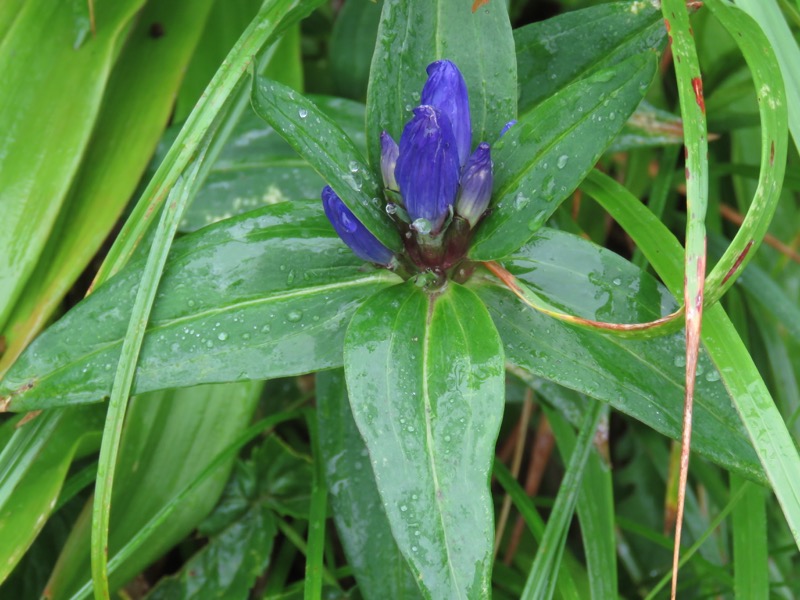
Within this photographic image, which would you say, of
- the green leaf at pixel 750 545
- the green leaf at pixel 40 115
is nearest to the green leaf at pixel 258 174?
the green leaf at pixel 40 115

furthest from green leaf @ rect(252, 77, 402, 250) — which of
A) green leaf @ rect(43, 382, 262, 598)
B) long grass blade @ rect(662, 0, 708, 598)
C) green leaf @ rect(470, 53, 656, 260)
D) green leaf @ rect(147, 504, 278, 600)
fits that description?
green leaf @ rect(147, 504, 278, 600)

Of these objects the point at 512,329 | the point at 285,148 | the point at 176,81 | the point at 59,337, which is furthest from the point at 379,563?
the point at 176,81

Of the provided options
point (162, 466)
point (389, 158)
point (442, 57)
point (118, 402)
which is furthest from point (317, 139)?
point (162, 466)

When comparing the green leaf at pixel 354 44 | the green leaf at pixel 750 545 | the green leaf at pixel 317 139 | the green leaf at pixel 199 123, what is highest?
the green leaf at pixel 354 44

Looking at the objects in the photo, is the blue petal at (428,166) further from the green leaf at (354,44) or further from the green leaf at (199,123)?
the green leaf at (354,44)

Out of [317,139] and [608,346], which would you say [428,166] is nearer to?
[317,139]

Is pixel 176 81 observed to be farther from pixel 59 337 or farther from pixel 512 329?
pixel 512 329
